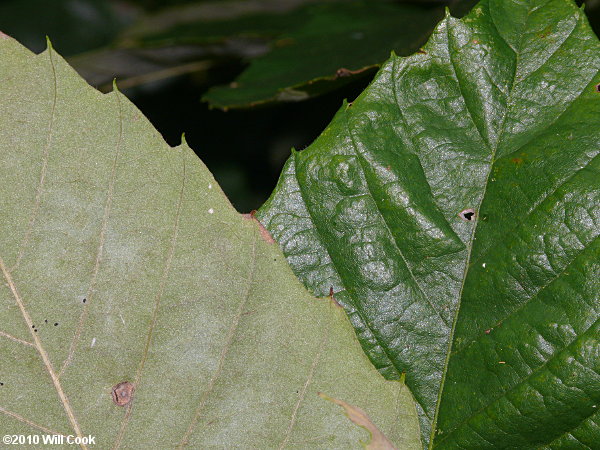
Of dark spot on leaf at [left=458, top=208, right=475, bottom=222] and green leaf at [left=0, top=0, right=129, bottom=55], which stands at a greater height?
dark spot on leaf at [left=458, top=208, right=475, bottom=222]

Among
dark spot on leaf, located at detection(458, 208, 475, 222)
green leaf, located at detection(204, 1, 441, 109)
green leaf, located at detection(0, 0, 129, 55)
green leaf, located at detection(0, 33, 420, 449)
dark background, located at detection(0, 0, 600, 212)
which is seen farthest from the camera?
green leaf, located at detection(0, 0, 129, 55)

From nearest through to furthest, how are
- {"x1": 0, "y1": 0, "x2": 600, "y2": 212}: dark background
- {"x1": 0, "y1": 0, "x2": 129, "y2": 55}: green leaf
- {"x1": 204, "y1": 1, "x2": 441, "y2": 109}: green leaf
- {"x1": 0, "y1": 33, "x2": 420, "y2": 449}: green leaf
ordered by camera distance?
1. {"x1": 0, "y1": 33, "x2": 420, "y2": 449}: green leaf
2. {"x1": 204, "y1": 1, "x2": 441, "y2": 109}: green leaf
3. {"x1": 0, "y1": 0, "x2": 600, "y2": 212}: dark background
4. {"x1": 0, "y1": 0, "x2": 129, "y2": 55}: green leaf

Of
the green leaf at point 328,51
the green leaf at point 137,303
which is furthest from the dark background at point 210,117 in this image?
the green leaf at point 137,303

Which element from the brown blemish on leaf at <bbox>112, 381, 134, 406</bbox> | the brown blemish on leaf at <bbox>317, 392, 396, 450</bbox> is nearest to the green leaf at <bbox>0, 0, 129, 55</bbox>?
the brown blemish on leaf at <bbox>112, 381, 134, 406</bbox>

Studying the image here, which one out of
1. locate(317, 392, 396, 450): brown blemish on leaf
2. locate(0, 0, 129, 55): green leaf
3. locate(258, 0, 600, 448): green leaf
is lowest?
locate(0, 0, 129, 55): green leaf

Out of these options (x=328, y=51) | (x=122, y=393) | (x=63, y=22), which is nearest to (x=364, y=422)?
(x=122, y=393)

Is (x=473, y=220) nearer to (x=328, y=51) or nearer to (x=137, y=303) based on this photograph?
(x=137, y=303)

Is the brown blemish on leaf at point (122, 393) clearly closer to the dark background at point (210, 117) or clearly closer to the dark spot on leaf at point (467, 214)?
the dark spot on leaf at point (467, 214)

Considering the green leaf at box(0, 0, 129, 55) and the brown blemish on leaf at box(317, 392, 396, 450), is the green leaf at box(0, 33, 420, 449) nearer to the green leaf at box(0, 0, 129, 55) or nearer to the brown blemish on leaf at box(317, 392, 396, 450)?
the brown blemish on leaf at box(317, 392, 396, 450)
